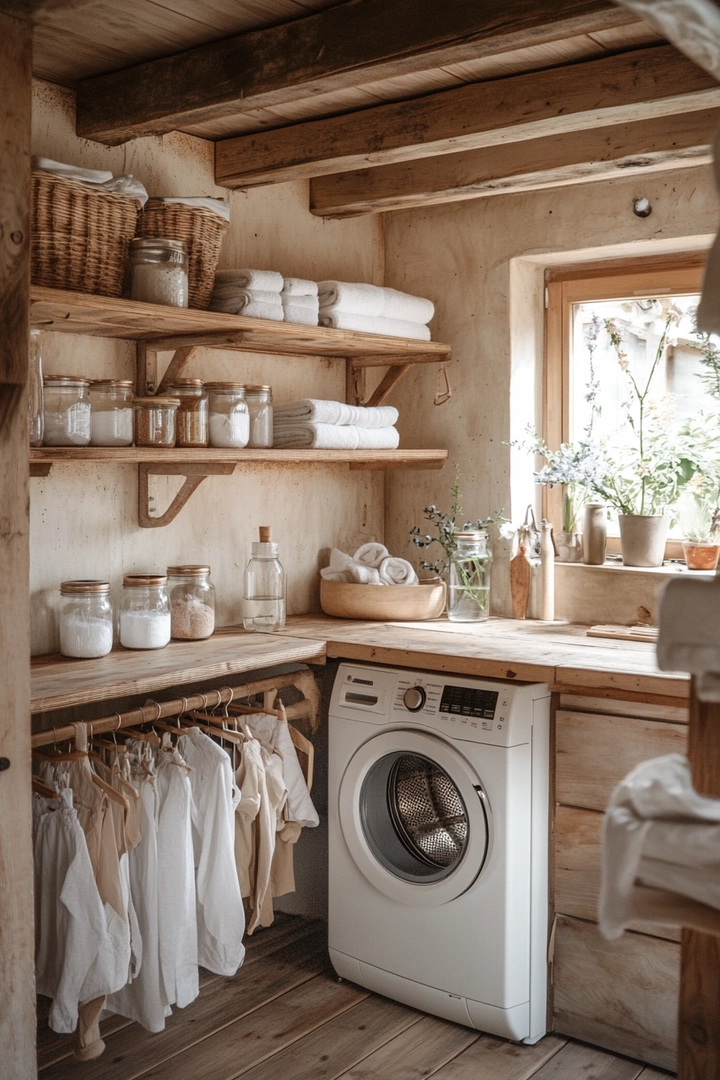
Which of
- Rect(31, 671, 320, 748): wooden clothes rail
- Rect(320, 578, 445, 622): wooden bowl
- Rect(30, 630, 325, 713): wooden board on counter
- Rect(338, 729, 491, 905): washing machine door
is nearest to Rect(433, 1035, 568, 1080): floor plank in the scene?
Rect(338, 729, 491, 905): washing machine door

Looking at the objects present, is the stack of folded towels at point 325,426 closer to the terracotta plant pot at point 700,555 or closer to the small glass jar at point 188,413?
the small glass jar at point 188,413

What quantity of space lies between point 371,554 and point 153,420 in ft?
3.34

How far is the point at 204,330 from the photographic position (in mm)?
2824

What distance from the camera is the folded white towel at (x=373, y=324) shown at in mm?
3195

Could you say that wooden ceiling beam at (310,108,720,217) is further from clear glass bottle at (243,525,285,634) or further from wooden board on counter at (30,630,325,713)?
wooden board on counter at (30,630,325,713)

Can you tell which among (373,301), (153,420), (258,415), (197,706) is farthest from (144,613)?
(373,301)

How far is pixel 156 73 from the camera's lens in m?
2.51

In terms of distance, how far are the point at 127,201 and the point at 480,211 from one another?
1352 mm

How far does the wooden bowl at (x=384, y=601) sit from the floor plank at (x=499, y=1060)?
1.23 metres

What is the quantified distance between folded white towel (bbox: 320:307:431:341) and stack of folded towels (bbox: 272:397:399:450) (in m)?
0.24

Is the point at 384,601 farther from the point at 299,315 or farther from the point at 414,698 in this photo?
the point at 299,315

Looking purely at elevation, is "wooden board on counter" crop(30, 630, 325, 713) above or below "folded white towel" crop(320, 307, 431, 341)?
below

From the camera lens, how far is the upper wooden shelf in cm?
246

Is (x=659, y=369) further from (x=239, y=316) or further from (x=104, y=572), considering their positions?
(x=104, y=572)
